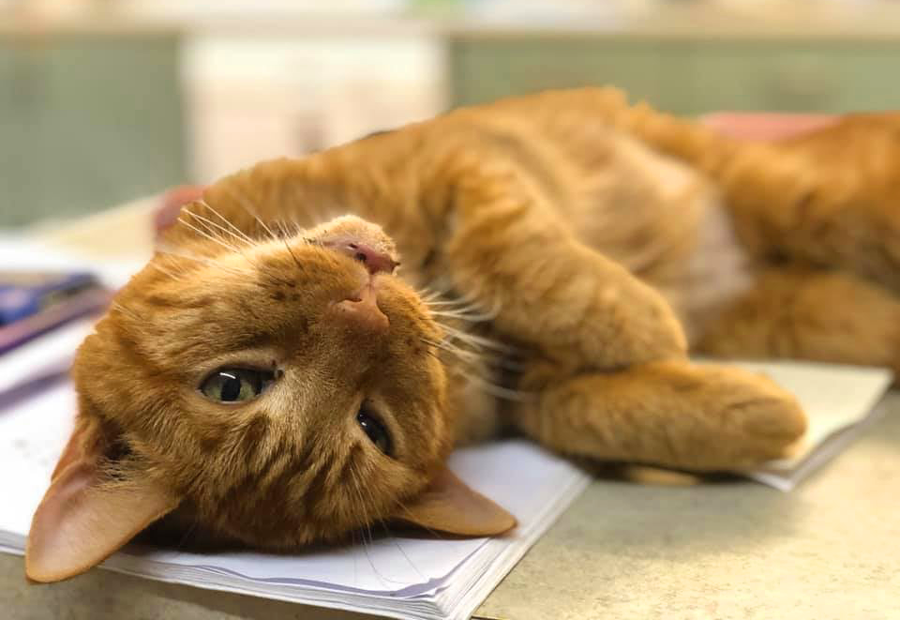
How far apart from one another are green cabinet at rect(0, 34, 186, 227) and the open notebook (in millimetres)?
2481

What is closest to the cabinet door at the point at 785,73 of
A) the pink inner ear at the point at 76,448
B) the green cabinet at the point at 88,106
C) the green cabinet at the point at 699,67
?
the green cabinet at the point at 699,67

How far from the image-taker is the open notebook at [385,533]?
1059mm

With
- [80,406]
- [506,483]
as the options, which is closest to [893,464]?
[506,483]

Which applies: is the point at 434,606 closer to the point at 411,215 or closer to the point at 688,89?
the point at 411,215

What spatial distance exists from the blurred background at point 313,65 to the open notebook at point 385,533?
168cm

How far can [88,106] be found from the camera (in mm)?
4109

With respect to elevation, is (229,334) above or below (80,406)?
above

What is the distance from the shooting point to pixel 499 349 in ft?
4.85

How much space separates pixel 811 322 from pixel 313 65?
272cm

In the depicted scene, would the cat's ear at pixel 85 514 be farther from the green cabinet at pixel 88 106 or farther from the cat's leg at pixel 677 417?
the green cabinet at pixel 88 106

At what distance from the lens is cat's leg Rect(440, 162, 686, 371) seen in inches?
54.6

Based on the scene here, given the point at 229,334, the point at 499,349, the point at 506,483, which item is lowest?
the point at 506,483

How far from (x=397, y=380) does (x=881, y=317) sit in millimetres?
912

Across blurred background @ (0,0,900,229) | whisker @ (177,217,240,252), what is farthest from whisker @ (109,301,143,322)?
blurred background @ (0,0,900,229)
